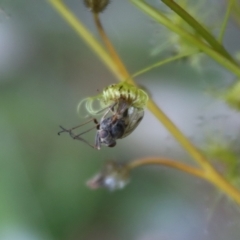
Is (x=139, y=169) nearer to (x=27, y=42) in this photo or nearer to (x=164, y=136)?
(x=164, y=136)

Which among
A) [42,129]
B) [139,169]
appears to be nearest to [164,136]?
[139,169]

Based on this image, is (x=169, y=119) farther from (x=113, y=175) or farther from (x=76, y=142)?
(x=76, y=142)

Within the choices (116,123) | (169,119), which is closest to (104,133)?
(116,123)

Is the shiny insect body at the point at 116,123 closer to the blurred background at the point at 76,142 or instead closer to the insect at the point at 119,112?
the insect at the point at 119,112

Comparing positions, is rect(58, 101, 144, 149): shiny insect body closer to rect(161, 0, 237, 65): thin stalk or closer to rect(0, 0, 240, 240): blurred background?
rect(161, 0, 237, 65): thin stalk

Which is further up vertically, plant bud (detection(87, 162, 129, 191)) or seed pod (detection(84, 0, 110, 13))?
seed pod (detection(84, 0, 110, 13))


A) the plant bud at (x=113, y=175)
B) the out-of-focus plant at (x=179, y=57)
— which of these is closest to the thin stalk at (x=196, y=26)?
the out-of-focus plant at (x=179, y=57)

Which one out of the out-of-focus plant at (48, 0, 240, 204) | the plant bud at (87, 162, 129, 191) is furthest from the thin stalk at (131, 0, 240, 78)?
the plant bud at (87, 162, 129, 191)
